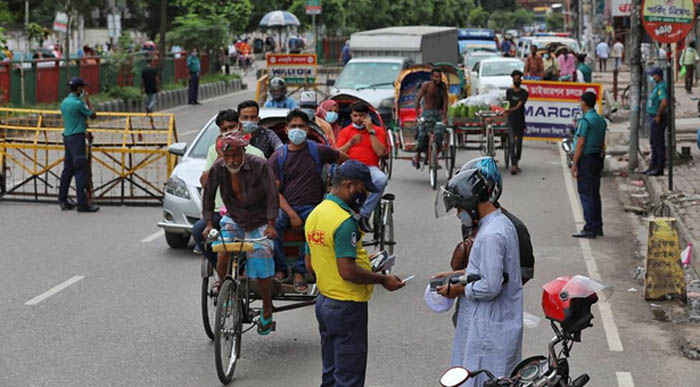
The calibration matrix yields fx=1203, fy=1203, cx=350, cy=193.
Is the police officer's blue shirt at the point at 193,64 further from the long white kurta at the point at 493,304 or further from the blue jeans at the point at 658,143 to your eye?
the long white kurta at the point at 493,304

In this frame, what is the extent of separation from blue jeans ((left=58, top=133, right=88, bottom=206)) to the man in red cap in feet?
26.7

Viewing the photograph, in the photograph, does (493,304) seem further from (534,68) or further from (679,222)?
(534,68)

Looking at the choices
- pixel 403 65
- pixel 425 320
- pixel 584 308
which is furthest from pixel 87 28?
pixel 584 308

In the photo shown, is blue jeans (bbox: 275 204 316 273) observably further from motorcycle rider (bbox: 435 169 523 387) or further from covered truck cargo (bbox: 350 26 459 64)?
covered truck cargo (bbox: 350 26 459 64)

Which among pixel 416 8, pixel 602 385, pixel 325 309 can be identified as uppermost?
pixel 416 8

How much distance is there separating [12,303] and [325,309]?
542 cm

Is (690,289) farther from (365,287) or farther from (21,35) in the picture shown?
(21,35)

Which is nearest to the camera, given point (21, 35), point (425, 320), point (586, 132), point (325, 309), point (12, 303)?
point (325, 309)

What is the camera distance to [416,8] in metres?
75.5

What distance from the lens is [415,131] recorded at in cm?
2066

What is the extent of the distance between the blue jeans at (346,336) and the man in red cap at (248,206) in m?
2.05

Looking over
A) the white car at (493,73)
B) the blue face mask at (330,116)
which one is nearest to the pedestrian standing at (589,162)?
the blue face mask at (330,116)

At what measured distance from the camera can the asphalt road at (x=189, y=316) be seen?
29.9ft

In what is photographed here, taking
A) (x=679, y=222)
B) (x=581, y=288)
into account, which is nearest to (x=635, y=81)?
(x=679, y=222)
